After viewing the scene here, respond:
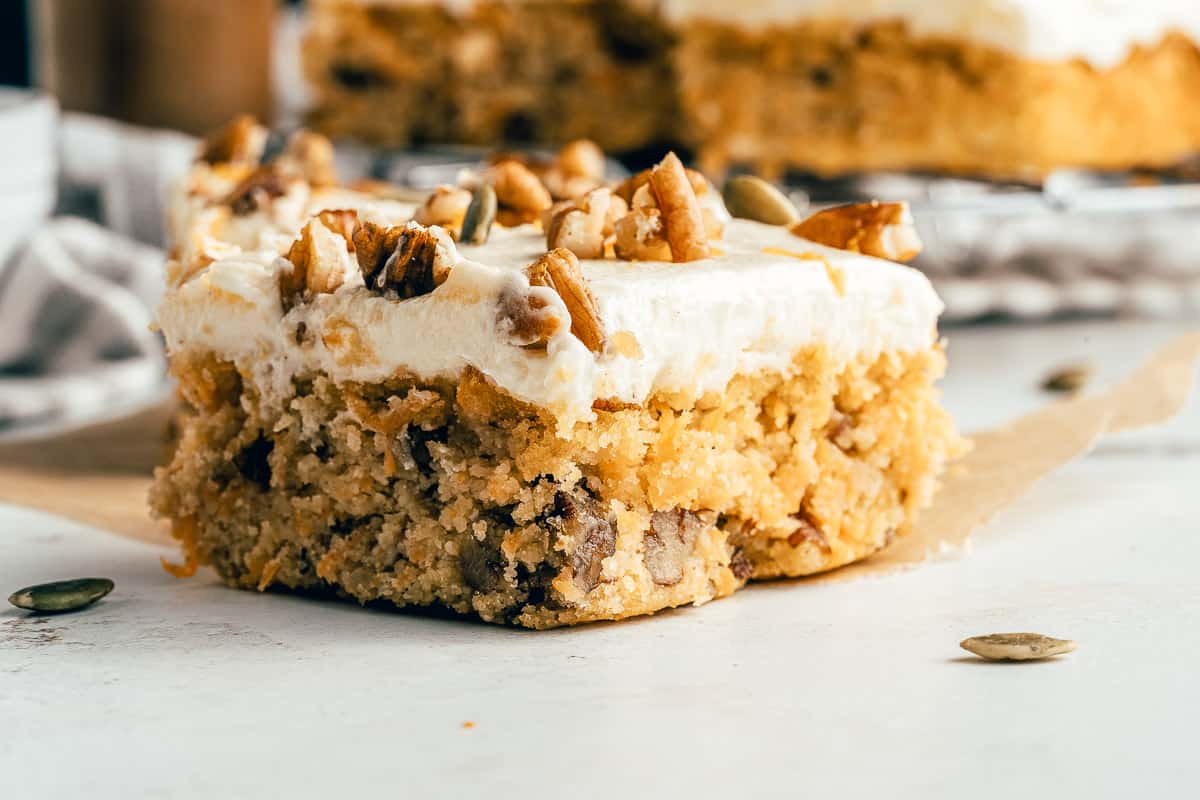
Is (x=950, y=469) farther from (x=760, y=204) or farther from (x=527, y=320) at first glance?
(x=527, y=320)

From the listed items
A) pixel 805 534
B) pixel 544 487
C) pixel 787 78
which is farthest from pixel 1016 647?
pixel 787 78

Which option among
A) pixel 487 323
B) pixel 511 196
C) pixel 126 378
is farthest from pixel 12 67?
pixel 487 323

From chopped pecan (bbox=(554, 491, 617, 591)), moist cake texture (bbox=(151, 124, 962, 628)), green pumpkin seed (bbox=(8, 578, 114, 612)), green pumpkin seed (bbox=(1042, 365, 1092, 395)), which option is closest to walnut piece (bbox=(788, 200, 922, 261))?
moist cake texture (bbox=(151, 124, 962, 628))

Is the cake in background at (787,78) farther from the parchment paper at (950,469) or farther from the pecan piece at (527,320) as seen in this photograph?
the pecan piece at (527,320)

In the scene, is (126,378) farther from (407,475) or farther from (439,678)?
(439,678)

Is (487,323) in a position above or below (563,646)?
above

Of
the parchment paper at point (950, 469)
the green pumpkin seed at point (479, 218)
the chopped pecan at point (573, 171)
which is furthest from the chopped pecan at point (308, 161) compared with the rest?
the green pumpkin seed at point (479, 218)

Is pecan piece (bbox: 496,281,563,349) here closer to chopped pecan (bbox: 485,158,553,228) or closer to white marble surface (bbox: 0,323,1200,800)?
white marble surface (bbox: 0,323,1200,800)
